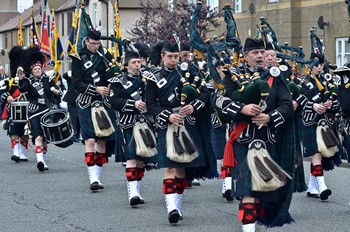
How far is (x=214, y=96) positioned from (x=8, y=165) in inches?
358

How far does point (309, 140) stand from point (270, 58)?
8.88 ft

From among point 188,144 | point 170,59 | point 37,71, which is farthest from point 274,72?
point 37,71

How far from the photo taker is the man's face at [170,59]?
10763 millimetres

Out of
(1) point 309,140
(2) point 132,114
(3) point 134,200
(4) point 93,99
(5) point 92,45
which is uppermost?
(5) point 92,45

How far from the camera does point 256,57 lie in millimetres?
9422

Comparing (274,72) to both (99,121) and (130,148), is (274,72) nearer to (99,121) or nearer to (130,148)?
(130,148)

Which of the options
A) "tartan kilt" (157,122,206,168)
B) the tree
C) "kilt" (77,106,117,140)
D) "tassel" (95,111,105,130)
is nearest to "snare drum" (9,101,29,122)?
"kilt" (77,106,117,140)

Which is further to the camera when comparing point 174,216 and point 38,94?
point 38,94

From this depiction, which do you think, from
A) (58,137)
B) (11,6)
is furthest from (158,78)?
(11,6)

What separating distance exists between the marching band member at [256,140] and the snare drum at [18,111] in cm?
840

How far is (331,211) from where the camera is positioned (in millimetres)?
11258

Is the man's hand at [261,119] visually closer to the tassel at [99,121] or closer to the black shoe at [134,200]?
the black shoe at [134,200]

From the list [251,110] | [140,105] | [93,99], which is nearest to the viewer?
[251,110]

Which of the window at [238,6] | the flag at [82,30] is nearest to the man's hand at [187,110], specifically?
the flag at [82,30]
